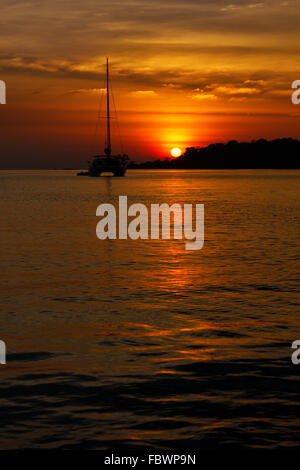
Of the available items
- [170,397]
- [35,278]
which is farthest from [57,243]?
[170,397]

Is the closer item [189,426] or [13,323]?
[189,426]

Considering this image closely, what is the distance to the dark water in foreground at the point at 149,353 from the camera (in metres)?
9.08

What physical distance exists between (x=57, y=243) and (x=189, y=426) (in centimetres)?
2521

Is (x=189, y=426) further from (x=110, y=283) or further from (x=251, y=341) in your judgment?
(x=110, y=283)

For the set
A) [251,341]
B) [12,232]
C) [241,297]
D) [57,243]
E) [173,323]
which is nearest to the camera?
[251,341]

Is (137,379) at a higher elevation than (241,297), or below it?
below

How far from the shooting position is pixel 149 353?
13.0m

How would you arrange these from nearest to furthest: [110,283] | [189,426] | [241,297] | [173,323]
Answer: [189,426], [173,323], [241,297], [110,283]

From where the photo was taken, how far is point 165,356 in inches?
502

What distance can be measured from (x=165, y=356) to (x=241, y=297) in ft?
21.3

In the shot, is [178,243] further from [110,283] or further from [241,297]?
[241,297]

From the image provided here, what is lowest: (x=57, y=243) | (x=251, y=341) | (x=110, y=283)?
(x=251, y=341)

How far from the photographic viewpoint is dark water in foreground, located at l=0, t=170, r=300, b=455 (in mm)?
9078

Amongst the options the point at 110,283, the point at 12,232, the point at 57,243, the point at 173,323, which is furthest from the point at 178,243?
the point at 173,323
